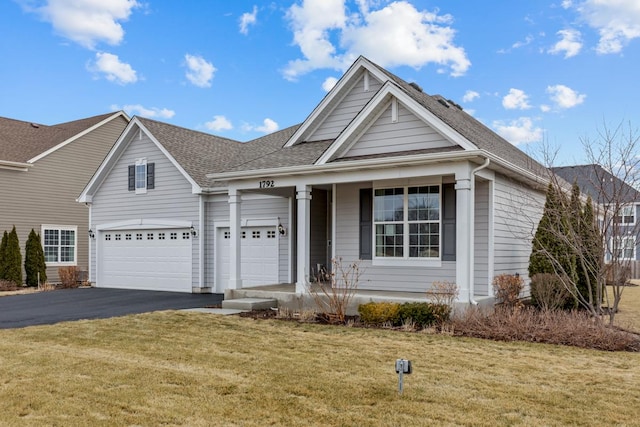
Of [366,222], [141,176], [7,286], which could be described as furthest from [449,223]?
[7,286]

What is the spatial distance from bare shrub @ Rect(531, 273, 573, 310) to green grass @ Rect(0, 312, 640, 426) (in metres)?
3.46

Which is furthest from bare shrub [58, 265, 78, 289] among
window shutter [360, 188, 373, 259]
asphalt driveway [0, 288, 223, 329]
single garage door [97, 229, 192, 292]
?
window shutter [360, 188, 373, 259]

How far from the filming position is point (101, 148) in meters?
25.4

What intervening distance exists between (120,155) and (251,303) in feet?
32.7

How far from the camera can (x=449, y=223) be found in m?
12.3

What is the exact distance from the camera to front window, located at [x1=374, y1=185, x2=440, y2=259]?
12547 millimetres

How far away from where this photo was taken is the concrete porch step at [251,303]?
12.7 m

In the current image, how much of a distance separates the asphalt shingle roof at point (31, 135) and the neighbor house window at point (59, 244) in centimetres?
309

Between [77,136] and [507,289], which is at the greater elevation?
[77,136]

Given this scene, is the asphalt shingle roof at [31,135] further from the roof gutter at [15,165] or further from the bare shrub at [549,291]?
the bare shrub at [549,291]

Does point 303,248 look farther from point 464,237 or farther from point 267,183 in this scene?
point 464,237

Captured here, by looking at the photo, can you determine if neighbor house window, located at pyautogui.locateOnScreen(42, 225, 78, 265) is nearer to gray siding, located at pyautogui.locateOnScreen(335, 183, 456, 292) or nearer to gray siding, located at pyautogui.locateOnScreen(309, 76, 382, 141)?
gray siding, located at pyautogui.locateOnScreen(309, 76, 382, 141)

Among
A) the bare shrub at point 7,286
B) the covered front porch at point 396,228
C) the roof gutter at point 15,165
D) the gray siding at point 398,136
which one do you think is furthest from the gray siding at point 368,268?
the roof gutter at point 15,165

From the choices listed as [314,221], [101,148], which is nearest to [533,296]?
[314,221]
